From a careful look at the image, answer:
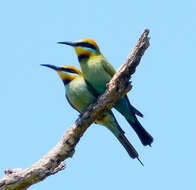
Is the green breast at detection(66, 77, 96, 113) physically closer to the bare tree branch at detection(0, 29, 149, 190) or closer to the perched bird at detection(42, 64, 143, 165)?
the perched bird at detection(42, 64, 143, 165)

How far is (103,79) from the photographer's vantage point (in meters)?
4.97

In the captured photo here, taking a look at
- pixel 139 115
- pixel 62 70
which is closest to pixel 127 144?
pixel 139 115

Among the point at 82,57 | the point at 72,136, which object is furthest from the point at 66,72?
the point at 72,136

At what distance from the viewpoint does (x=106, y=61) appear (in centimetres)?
519

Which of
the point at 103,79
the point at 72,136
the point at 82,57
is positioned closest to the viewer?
the point at 72,136

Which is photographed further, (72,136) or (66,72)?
(66,72)

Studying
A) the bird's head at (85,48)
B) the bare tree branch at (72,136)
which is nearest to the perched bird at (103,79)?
the bird's head at (85,48)

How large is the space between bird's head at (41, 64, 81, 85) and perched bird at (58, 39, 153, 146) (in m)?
0.20

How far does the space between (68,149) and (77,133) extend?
159mm

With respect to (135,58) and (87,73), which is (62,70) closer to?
(87,73)

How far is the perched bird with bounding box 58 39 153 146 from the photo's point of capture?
4980 millimetres

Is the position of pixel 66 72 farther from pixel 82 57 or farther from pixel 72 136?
pixel 72 136

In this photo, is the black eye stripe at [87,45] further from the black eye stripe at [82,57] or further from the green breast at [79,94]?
the green breast at [79,94]

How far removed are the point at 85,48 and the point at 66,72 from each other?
33 centimetres
